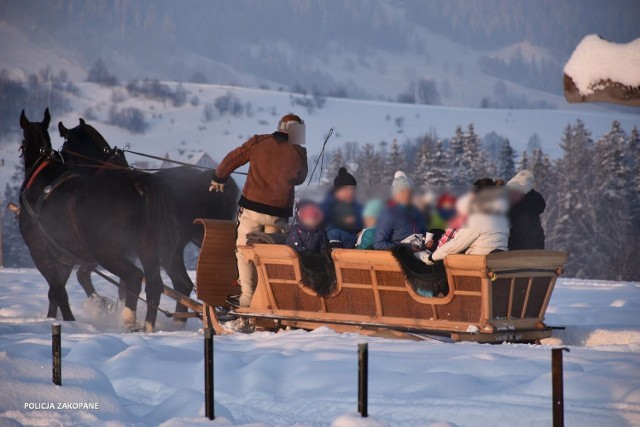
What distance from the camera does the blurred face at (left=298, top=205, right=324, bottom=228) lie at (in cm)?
1015

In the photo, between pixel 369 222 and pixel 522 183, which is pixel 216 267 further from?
pixel 522 183

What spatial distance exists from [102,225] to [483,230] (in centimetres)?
488

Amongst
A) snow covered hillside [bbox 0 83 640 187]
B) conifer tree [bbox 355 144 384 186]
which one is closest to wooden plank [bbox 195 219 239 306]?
conifer tree [bbox 355 144 384 186]

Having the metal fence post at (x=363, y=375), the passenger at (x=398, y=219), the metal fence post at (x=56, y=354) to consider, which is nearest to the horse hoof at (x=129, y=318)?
the passenger at (x=398, y=219)

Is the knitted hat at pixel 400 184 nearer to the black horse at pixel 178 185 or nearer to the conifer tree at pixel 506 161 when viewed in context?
the black horse at pixel 178 185

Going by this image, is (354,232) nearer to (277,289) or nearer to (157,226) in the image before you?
(277,289)

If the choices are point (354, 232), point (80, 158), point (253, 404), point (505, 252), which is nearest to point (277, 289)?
point (354, 232)

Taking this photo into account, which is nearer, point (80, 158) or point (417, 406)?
point (417, 406)

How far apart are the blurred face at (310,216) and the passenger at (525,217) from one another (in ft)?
5.94

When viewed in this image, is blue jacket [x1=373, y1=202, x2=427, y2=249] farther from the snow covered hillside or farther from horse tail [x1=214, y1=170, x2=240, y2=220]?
the snow covered hillside

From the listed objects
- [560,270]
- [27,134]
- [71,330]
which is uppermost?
[27,134]

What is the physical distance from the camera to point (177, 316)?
1150 cm

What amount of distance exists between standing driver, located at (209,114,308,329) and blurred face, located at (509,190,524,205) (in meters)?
2.23

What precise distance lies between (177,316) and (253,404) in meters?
4.53
